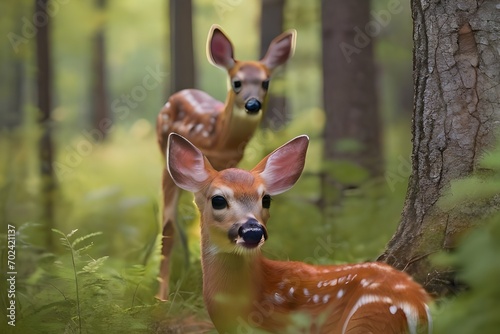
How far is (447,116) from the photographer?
15.3 ft

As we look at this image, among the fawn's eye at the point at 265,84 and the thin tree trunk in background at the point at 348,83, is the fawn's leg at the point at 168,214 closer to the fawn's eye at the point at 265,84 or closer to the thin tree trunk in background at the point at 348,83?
the fawn's eye at the point at 265,84

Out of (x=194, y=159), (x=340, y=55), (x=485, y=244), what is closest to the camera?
(x=485, y=244)

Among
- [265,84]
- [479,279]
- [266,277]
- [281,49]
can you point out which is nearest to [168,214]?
[265,84]

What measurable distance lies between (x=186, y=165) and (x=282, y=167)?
0.51 m

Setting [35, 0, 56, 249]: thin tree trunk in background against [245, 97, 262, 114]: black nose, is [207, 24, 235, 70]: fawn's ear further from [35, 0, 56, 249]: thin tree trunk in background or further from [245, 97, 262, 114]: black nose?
[35, 0, 56, 249]: thin tree trunk in background

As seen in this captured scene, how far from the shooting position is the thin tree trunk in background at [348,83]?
30.9ft

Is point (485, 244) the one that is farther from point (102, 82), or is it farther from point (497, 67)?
point (102, 82)

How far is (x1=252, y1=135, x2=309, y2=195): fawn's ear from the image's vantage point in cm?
458

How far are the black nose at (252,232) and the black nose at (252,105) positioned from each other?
2204 millimetres

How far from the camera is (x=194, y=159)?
15.0ft

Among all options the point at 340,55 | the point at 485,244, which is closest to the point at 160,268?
the point at 485,244

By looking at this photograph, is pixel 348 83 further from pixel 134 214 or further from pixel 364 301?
pixel 364 301

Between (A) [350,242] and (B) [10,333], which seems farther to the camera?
(A) [350,242]

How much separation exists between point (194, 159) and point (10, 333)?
1480 mm
